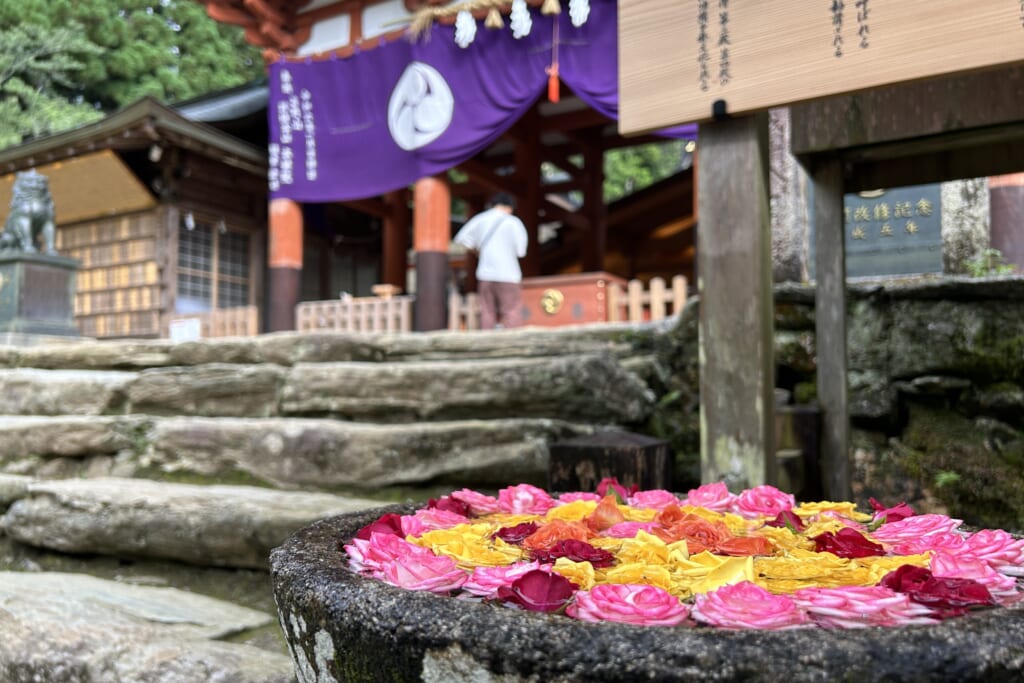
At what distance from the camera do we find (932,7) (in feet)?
6.20

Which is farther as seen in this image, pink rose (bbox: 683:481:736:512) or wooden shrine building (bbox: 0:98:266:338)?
wooden shrine building (bbox: 0:98:266:338)

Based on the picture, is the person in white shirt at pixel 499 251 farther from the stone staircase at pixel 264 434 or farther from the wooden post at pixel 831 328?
the wooden post at pixel 831 328

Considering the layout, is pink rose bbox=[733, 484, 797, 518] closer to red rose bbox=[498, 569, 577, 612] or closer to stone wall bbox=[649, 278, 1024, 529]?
red rose bbox=[498, 569, 577, 612]

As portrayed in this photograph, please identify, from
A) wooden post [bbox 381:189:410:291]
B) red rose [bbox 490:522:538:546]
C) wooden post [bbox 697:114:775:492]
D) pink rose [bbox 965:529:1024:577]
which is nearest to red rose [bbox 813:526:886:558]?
pink rose [bbox 965:529:1024:577]

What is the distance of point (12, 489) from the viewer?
3.12 m

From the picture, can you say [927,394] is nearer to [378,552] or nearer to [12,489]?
[378,552]

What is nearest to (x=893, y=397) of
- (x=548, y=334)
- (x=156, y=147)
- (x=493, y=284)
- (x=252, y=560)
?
(x=548, y=334)

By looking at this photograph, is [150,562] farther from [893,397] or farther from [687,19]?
[893,397]

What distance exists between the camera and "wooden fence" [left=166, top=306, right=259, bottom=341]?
369 inches

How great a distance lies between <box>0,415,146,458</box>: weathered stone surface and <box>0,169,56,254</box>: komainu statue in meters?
4.35

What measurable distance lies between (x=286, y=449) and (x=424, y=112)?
6263mm

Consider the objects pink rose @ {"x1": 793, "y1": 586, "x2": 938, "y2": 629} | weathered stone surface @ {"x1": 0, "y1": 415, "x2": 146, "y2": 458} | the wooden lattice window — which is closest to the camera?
pink rose @ {"x1": 793, "y1": 586, "x2": 938, "y2": 629}

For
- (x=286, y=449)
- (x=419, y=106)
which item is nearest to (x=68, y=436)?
(x=286, y=449)

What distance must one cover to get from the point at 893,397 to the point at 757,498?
1.99 metres
